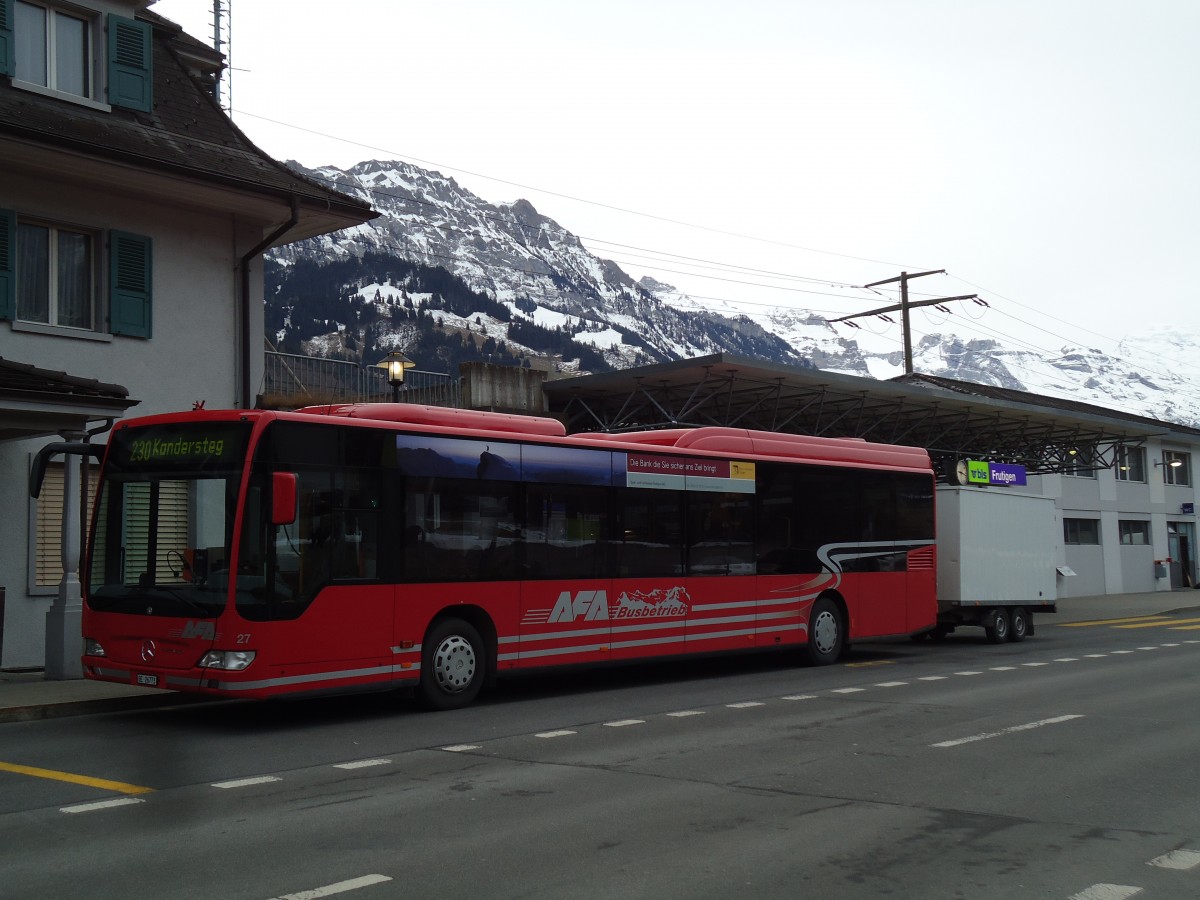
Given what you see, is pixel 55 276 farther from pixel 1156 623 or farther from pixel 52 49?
pixel 1156 623

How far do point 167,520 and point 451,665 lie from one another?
321cm

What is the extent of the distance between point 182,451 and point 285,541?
140 centimetres

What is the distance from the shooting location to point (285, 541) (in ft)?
36.2

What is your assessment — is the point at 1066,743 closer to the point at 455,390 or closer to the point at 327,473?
the point at 327,473

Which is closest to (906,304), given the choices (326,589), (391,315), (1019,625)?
(1019,625)

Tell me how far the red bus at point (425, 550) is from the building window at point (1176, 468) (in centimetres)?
3899

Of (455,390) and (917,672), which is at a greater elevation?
(455,390)

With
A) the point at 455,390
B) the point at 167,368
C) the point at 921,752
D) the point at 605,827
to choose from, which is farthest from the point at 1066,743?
the point at 455,390

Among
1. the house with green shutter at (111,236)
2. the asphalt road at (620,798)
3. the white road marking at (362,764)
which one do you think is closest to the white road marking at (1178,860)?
the asphalt road at (620,798)

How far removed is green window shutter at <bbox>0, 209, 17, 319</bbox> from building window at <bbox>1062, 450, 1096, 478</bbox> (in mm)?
32703

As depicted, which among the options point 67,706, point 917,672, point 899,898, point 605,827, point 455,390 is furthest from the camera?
point 455,390

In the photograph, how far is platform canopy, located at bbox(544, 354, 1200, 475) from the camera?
24.9 meters

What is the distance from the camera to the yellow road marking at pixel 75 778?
27.5 feet

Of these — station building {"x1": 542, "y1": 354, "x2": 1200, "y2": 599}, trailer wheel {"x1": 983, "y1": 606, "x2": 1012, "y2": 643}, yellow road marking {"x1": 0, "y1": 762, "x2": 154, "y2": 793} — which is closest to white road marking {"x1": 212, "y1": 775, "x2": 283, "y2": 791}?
yellow road marking {"x1": 0, "y1": 762, "x2": 154, "y2": 793}
